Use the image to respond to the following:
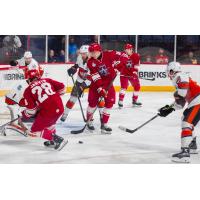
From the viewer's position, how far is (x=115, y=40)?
366 inches

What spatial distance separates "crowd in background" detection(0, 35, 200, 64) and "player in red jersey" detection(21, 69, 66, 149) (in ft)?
13.9

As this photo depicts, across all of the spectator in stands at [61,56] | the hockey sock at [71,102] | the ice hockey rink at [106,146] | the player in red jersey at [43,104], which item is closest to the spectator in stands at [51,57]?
the spectator in stands at [61,56]

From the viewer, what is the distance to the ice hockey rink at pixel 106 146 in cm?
377

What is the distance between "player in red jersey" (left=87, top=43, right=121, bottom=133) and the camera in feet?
15.1

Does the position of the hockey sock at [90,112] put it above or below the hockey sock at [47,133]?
above

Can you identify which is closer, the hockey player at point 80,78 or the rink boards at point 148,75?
the hockey player at point 80,78

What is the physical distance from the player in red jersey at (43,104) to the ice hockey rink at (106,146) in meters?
0.18

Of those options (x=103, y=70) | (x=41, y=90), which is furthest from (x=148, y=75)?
(x=41, y=90)

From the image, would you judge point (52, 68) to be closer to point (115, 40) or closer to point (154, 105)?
point (115, 40)

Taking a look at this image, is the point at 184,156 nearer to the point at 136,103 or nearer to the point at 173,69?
the point at 173,69

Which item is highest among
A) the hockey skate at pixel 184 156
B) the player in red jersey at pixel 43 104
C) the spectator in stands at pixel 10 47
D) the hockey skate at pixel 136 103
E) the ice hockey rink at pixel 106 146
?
the spectator in stands at pixel 10 47

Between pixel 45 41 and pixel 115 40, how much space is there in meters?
1.39

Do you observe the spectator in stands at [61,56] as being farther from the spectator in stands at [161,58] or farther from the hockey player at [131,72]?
the hockey player at [131,72]

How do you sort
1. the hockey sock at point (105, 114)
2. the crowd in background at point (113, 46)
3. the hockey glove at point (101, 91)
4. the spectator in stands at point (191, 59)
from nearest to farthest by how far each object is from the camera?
the hockey glove at point (101, 91) → the hockey sock at point (105, 114) → the crowd in background at point (113, 46) → the spectator in stands at point (191, 59)
